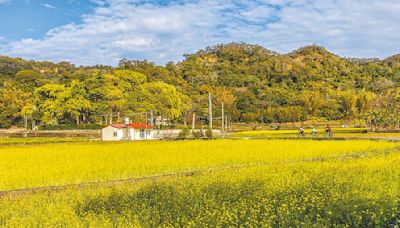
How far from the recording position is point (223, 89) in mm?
105562

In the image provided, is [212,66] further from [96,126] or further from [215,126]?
[96,126]

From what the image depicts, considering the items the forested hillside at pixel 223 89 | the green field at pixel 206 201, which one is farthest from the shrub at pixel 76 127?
the green field at pixel 206 201

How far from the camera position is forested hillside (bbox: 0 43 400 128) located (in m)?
62.3

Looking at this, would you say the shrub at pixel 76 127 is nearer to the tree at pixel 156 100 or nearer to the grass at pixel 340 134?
the tree at pixel 156 100

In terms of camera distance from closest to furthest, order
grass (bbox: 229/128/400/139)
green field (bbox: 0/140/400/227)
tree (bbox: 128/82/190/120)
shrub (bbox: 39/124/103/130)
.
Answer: green field (bbox: 0/140/400/227)
grass (bbox: 229/128/400/139)
shrub (bbox: 39/124/103/130)
tree (bbox: 128/82/190/120)

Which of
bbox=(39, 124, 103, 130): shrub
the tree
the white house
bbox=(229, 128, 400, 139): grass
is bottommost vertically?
bbox=(229, 128, 400, 139): grass

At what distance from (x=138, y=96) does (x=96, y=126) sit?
338 inches

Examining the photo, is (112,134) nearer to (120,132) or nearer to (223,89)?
(120,132)

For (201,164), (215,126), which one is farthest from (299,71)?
(201,164)

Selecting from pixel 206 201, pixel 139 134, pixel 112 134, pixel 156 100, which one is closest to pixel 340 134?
pixel 139 134

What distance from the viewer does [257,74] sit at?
13138 centimetres

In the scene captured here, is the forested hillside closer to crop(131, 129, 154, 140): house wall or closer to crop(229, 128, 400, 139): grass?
crop(229, 128, 400, 139): grass

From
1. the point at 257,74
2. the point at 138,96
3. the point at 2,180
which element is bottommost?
the point at 2,180

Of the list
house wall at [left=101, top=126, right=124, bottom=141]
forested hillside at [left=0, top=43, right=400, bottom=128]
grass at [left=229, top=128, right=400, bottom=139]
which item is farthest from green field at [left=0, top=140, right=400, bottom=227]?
forested hillside at [left=0, top=43, right=400, bottom=128]
